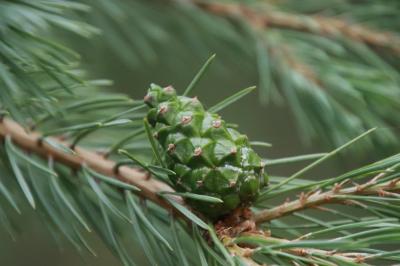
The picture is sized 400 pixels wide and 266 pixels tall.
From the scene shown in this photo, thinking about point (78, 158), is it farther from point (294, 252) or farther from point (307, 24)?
point (307, 24)

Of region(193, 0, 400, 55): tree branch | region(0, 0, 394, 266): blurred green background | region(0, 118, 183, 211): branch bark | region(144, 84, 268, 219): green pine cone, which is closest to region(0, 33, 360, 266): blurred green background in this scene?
region(0, 0, 394, 266): blurred green background

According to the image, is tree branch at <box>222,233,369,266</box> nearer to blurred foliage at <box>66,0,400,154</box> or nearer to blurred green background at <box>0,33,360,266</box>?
blurred foliage at <box>66,0,400,154</box>

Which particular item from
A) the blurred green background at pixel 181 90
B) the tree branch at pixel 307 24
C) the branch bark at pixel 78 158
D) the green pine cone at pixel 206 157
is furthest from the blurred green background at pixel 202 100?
the green pine cone at pixel 206 157

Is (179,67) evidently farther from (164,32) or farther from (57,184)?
(57,184)

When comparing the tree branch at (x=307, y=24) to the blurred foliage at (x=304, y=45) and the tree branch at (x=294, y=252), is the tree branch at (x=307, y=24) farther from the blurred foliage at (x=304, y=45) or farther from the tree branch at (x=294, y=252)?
the tree branch at (x=294, y=252)

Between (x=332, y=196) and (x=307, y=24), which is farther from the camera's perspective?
(x=307, y=24)

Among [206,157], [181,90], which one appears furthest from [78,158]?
[181,90]
